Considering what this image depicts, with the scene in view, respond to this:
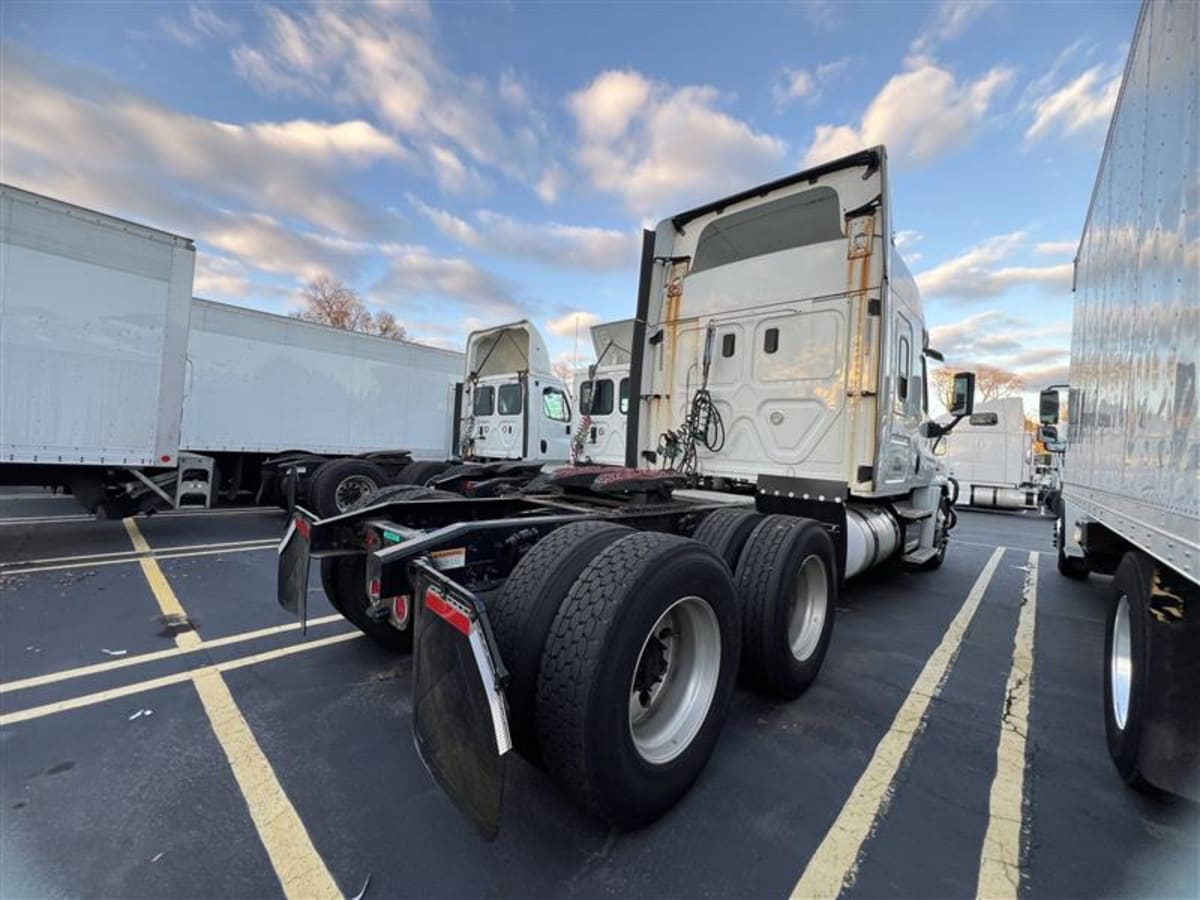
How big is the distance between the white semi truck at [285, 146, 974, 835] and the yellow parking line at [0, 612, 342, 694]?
897mm

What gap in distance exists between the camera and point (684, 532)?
386cm

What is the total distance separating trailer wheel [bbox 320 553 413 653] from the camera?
12.1ft

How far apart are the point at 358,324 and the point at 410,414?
109 feet

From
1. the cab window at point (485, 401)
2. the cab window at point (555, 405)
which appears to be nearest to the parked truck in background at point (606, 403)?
the cab window at point (555, 405)

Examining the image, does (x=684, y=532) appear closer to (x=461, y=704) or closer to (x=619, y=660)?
(x=619, y=660)

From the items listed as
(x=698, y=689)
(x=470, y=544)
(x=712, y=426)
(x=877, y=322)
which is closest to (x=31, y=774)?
(x=470, y=544)

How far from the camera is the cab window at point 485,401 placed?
10266 mm

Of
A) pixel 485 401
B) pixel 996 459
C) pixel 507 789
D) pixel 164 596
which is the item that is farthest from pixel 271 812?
pixel 996 459

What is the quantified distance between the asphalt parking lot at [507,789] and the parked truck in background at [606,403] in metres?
6.79

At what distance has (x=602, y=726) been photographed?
1960 millimetres

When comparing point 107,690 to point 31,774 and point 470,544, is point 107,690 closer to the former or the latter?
point 31,774

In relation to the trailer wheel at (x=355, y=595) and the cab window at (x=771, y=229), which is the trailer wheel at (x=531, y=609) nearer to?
the trailer wheel at (x=355, y=595)

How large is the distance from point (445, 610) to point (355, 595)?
85.0 inches

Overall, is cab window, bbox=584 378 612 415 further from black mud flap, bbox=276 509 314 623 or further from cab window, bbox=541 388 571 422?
black mud flap, bbox=276 509 314 623
